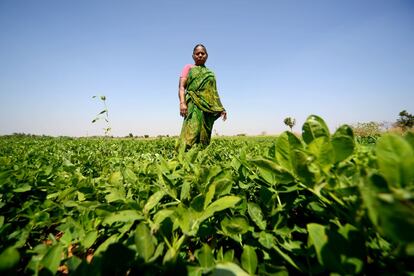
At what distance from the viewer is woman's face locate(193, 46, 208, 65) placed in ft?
20.1

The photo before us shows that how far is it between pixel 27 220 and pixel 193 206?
3.10ft

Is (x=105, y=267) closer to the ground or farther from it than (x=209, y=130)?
closer to the ground

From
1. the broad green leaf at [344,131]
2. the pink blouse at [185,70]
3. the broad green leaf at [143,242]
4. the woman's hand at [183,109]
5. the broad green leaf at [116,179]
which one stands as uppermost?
the pink blouse at [185,70]

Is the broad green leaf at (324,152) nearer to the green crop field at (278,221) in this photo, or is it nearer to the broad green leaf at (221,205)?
the green crop field at (278,221)

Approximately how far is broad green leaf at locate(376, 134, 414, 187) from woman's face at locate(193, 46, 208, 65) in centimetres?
607

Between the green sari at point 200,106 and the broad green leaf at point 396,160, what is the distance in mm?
5166

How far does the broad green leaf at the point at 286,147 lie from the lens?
70cm

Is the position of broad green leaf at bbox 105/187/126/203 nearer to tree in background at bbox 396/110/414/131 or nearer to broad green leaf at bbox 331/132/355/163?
broad green leaf at bbox 331/132/355/163

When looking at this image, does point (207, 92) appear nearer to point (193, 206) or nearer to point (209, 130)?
point (209, 130)

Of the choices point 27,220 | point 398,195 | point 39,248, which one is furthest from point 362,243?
point 27,220

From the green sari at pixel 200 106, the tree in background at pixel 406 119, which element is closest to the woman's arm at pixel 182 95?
the green sari at pixel 200 106

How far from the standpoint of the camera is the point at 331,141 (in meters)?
0.65

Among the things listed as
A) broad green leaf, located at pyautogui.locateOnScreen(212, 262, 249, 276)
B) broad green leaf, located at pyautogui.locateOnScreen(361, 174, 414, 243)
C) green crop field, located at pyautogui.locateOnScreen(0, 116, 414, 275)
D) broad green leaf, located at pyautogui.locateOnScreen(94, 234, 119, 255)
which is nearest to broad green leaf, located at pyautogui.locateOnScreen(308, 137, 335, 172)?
green crop field, located at pyautogui.locateOnScreen(0, 116, 414, 275)

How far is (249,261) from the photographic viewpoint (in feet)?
2.20
